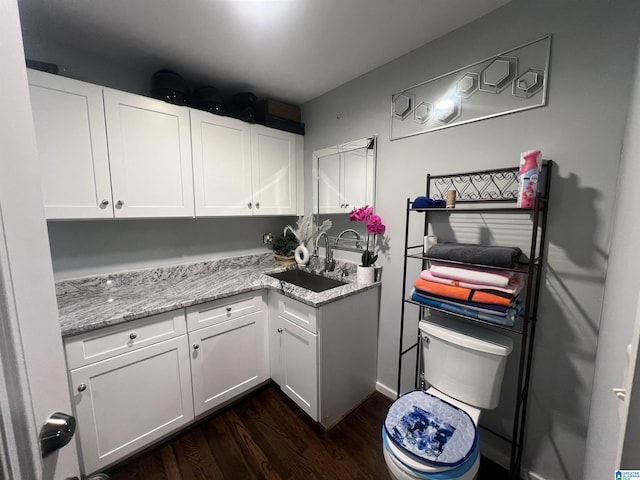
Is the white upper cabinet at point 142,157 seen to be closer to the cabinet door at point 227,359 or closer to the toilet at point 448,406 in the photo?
the cabinet door at point 227,359

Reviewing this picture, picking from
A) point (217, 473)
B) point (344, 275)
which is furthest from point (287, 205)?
point (217, 473)

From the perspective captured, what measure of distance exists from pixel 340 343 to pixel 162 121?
1.82m

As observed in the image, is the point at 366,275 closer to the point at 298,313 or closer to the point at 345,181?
the point at 298,313

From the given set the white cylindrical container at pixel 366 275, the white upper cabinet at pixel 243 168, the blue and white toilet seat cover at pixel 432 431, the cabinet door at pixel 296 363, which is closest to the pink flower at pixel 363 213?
the white cylindrical container at pixel 366 275

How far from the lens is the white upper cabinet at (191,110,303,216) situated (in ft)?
5.73

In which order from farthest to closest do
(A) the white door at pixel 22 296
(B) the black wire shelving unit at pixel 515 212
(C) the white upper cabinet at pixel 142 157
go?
(C) the white upper cabinet at pixel 142 157, (B) the black wire shelving unit at pixel 515 212, (A) the white door at pixel 22 296

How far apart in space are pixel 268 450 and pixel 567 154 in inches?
84.0

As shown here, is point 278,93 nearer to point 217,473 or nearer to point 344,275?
point 344,275

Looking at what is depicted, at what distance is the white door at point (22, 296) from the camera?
1.15 feet

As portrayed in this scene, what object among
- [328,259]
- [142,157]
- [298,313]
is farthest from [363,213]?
[142,157]

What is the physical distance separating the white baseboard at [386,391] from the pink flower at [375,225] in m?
1.16

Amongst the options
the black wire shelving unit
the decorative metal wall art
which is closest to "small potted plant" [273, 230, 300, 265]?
the black wire shelving unit

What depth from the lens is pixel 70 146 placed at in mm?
1296

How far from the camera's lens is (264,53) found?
1.52 metres
